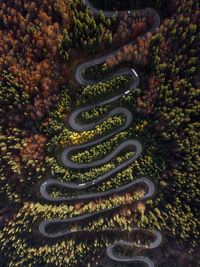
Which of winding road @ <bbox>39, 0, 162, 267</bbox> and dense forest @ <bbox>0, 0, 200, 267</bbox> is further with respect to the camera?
winding road @ <bbox>39, 0, 162, 267</bbox>

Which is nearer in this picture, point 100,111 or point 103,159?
point 100,111

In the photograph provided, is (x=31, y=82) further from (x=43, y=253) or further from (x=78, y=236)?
(x=43, y=253)

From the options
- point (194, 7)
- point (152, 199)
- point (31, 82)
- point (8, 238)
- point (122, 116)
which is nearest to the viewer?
point (194, 7)

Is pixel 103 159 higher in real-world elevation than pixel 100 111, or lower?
lower

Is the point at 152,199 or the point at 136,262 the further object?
the point at 136,262

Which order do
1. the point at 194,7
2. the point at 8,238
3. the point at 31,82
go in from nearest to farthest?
the point at 194,7
the point at 31,82
the point at 8,238

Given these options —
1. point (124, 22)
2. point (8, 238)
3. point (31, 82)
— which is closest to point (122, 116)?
point (124, 22)

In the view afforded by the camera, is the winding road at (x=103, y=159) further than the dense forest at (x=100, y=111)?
Yes

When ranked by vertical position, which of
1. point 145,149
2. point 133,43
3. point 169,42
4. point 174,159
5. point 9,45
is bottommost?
point 174,159
